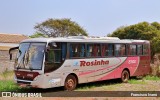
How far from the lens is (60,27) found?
204ft

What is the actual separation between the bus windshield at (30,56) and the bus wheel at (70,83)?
1.94 m

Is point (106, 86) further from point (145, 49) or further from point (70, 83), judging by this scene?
point (145, 49)

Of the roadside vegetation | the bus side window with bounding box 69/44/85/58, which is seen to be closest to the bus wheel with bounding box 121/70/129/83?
the roadside vegetation

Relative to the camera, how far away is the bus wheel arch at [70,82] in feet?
54.6

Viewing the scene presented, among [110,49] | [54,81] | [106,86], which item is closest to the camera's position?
[54,81]

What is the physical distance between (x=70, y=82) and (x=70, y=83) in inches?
1.9

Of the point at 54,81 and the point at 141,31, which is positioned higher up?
the point at 141,31

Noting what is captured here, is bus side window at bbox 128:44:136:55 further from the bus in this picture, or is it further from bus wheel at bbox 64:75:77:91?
bus wheel at bbox 64:75:77:91

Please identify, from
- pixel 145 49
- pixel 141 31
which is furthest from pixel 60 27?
pixel 145 49

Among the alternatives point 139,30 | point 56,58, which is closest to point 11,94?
point 56,58

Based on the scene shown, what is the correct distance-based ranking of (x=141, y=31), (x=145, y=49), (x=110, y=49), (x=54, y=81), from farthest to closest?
(x=141, y=31), (x=145, y=49), (x=110, y=49), (x=54, y=81)

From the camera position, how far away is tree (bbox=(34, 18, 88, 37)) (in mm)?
61969

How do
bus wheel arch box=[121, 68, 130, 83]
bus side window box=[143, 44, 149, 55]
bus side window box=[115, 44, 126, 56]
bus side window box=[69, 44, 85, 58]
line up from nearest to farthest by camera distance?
bus side window box=[69, 44, 85, 58], bus side window box=[115, 44, 126, 56], bus wheel arch box=[121, 68, 130, 83], bus side window box=[143, 44, 149, 55]

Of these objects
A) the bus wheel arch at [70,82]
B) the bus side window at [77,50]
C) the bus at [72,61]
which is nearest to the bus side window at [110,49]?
the bus at [72,61]
